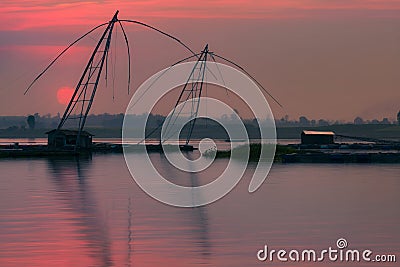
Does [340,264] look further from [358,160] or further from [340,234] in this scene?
[358,160]

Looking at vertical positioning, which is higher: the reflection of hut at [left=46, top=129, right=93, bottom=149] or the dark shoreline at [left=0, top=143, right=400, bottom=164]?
the reflection of hut at [left=46, top=129, right=93, bottom=149]

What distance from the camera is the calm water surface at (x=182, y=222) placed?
36.5 metres

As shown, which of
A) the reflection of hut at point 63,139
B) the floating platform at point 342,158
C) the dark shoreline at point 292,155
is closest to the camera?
the floating platform at point 342,158

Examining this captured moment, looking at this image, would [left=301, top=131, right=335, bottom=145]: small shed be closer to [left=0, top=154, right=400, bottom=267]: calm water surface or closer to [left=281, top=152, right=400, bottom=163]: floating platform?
[left=281, top=152, right=400, bottom=163]: floating platform

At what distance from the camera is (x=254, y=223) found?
46281 millimetres

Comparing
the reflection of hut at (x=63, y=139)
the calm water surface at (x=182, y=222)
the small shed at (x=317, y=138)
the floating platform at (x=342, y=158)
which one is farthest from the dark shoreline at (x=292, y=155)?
the calm water surface at (x=182, y=222)

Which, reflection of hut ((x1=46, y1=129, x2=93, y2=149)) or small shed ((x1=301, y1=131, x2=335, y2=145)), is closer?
reflection of hut ((x1=46, y1=129, x2=93, y2=149))

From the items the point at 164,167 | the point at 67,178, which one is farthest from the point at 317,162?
the point at 67,178

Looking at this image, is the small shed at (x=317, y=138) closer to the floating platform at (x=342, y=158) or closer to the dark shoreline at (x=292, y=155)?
the dark shoreline at (x=292, y=155)

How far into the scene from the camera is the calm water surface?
36.5 meters

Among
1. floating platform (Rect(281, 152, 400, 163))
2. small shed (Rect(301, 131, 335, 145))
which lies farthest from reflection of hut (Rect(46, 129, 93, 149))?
small shed (Rect(301, 131, 335, 145))

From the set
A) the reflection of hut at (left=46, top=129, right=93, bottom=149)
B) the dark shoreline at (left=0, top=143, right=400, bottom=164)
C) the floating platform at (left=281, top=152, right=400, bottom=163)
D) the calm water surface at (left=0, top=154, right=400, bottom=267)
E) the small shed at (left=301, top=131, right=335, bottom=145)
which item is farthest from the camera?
the small shed at (left=301, top=131, right=335, bottom=145)

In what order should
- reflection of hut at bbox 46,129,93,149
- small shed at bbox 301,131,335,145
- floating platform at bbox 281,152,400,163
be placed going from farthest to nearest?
small shed at bbox 301,131,335,145, reflection of hut at bbox 46,129,93,149, floating platform at bbox 281,152,400,163

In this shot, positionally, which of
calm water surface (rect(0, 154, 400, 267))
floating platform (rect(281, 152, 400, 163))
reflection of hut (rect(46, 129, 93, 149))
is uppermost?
reflection of hut (rect(46, 129, 93, 149))
